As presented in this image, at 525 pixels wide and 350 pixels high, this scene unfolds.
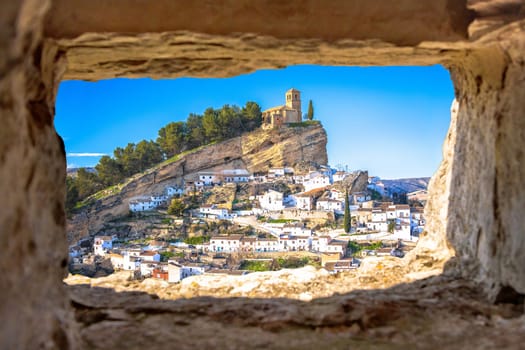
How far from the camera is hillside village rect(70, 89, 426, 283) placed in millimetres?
45531

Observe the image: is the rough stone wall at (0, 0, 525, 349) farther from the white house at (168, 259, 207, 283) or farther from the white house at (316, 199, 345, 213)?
the white house at (316, 199, 345, 213)

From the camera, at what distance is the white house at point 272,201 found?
65875 millimetres

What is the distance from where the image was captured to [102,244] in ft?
182

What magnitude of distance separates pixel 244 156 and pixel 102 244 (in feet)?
99.0

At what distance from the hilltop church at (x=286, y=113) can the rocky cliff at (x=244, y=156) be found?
2.23 m

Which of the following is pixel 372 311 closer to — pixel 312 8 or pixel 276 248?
pixel 312 8

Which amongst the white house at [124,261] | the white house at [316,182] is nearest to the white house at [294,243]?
the white house at [124,261]

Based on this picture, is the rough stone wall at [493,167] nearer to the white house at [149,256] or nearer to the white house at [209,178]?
the white house at [149,256]

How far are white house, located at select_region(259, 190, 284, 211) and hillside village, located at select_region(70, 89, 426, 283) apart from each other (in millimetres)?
151

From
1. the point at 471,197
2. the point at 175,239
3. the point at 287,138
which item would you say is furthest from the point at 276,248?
the point at 471,197

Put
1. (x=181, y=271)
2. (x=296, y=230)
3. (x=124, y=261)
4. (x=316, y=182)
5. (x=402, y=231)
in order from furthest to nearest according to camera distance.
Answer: (x=316, y=182)
(x=296, y=230)
(x=402, y=231)
(x=124, y=261)
(x=181, y=271)

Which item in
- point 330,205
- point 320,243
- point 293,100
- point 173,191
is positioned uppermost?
point 293,100

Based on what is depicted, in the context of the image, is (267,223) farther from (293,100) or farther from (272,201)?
(293,100)

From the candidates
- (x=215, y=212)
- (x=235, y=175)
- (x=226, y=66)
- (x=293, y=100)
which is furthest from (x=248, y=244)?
(x=226, y=66)
